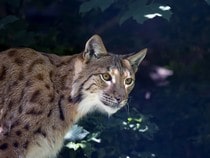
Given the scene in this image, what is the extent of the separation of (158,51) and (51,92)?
2.21m

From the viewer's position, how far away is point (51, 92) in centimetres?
626

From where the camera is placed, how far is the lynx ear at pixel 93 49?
6.25 metres

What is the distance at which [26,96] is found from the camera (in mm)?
6160

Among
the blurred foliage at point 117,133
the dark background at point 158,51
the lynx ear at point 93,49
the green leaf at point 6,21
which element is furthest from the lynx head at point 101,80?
the dark background at point 158,51

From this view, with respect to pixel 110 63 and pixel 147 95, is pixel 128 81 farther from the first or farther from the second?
pixel 147 95

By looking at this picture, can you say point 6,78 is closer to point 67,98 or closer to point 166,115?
point 67,98

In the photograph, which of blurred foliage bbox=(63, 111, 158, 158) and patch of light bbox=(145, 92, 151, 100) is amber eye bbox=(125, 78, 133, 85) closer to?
blurred foliage bbox=(63, 111, 158, 158)

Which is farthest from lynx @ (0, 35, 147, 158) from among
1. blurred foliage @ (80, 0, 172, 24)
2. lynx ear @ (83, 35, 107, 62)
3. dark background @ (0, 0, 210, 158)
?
dark background @ (0, 0, 210, 158)

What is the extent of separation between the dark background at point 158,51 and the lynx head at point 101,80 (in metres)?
1.21

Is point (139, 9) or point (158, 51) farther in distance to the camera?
point (158, 51)

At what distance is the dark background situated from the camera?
25.3 feet

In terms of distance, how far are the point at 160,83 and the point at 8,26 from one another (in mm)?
1606

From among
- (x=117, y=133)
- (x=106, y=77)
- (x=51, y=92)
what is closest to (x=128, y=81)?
(x=106, y=77)

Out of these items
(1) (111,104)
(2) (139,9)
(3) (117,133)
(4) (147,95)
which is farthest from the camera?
(4) (147,95)
